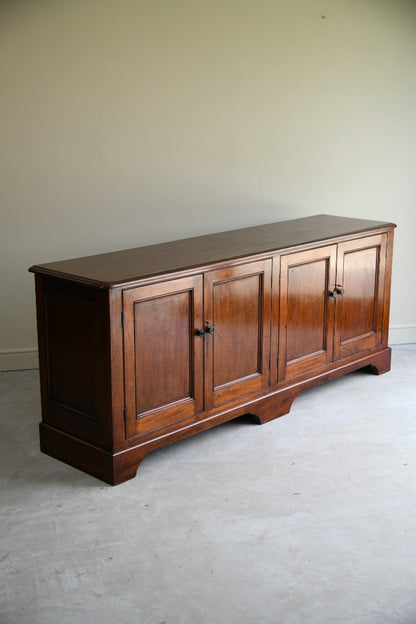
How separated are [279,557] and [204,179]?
261 centimetres

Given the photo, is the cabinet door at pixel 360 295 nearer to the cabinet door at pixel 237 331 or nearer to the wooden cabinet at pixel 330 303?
the wooden cabinet at pixel 330 303

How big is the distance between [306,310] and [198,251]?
2.38 feet

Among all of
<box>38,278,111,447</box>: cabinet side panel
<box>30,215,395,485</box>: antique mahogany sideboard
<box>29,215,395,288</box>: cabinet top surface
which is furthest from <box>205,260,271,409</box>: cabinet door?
<box>38,278,111,447</box>: cabinet side panel

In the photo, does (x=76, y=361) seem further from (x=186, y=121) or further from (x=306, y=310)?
(x=186, y=121)

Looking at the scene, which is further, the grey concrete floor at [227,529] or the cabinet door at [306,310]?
the cabinet door at [306,310]

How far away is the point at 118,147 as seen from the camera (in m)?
4.64

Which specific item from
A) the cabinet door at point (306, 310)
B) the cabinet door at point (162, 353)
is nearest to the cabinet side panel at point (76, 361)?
the cabinet door at point (162, 353)

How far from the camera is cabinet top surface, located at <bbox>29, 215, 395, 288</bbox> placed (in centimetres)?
344

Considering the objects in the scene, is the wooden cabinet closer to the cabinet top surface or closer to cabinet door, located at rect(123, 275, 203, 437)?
the cabinet top surface

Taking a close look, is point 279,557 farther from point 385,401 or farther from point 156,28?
point 156,28

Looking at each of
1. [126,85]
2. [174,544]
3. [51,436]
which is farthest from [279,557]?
[126,85]

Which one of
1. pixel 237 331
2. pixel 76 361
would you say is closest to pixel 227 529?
pixel 76 361

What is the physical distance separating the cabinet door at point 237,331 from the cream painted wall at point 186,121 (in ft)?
3.64

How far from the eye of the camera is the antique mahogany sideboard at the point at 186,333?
11.2 ft
